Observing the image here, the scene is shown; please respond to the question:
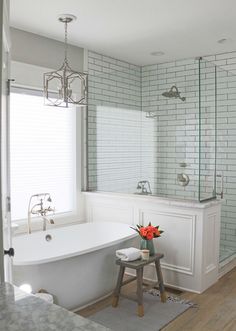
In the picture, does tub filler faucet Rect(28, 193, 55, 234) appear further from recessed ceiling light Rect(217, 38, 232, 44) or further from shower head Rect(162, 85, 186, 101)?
recessed ceiling light Rect(217, 38, 232, 44)

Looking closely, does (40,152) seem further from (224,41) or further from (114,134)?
(224,41)

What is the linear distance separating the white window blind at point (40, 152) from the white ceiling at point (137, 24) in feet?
2.62

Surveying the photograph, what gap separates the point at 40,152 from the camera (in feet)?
12.8

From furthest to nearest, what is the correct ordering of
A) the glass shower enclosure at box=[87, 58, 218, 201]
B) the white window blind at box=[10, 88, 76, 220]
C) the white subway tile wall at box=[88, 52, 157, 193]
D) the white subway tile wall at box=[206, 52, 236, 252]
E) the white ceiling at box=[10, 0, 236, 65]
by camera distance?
the white subway tile wall at box=[88, 52, 157, 193], the white subway tile wall at box=[206, 52, 236, 252], the glass shower enclosure at box=[87, 58, 218, 201], the white window blind at box=[10, 88, 76, 220], the white ceiling at box=[10, 0, 236, 65]

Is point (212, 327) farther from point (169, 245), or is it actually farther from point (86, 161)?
point (86, 161)

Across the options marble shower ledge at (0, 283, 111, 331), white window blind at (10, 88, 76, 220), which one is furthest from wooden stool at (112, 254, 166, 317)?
marble shower ledge at (0, 283, 111, 331)

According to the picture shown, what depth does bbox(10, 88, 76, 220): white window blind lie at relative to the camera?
11.9 feet

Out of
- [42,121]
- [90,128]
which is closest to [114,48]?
[90,128]

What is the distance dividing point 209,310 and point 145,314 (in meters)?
0.58

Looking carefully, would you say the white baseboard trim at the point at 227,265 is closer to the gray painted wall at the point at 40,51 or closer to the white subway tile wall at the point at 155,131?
the white subway tile wall at the point at 155,131

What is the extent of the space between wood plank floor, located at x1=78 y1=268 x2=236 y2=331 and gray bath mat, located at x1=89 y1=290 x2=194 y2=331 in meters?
0.07

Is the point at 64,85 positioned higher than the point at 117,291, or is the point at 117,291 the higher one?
the point at 64,85

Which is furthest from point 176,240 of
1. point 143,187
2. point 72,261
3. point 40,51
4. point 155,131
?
point 40,51

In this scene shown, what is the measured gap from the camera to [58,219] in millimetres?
4031
